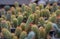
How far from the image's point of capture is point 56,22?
73.1 inches

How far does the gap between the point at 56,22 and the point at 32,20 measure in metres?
0.23

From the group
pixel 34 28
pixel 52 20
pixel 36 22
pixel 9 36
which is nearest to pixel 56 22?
pixel 52 20

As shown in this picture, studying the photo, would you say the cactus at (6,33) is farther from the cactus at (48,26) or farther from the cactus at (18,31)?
the cactus at (48,26)

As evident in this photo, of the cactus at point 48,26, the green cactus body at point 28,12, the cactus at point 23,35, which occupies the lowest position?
the cactus at point 23,35

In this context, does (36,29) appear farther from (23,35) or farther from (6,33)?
(6,33)

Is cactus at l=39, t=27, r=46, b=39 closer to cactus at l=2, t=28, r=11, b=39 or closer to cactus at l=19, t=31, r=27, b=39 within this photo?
cactus at l=19, t=31, r=27, b=39

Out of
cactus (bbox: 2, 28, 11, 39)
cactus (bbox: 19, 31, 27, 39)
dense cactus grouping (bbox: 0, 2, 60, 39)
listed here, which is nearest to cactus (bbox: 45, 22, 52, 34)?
dense cactus grouping (bbox: 0, 2, 60, 39)

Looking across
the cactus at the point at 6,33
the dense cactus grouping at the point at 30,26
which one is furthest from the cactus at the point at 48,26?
the cactus at the point at 6,33

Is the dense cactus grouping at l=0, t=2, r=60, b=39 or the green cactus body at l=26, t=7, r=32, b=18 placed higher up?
the green cactus body at l=26, t=7, r=32, b=18

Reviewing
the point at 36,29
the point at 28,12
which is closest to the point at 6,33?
the point at 36,29

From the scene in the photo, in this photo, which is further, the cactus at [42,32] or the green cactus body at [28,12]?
the green cactus body at [28,12]

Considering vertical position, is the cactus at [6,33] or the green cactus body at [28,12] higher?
the green cactus body at [28,12]

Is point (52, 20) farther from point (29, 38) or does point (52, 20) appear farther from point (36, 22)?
point (29, 38)

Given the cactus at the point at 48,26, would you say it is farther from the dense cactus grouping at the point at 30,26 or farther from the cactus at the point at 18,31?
the cactus at the point at 18,31
